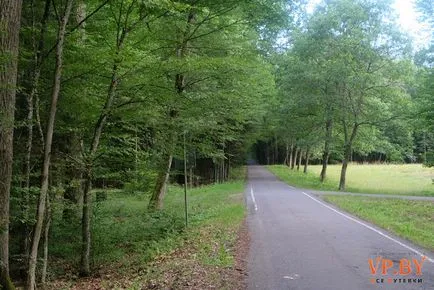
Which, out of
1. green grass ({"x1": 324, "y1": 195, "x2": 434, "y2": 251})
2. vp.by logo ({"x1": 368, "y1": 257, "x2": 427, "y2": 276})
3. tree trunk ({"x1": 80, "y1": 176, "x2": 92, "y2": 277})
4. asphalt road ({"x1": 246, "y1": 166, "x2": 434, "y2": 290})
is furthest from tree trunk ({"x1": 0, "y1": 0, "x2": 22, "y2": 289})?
green grass ({"x1": 324, "y1": 195, "x2": 434, "y2": 251})

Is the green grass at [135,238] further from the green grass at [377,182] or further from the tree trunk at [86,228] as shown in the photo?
the green grass at [377,182]

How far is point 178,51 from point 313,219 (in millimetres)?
7234

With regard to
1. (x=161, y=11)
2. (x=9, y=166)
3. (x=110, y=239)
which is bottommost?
(x=110, y=239)

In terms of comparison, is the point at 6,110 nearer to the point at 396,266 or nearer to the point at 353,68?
the point at 396,266

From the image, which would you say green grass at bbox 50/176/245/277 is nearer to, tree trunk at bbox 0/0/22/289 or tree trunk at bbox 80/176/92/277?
tree trunk at bbox 80/176/92/277

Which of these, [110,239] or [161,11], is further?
[110,239]

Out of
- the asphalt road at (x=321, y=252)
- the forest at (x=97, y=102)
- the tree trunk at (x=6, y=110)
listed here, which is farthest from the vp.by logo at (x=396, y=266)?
the tree trunk at (x=6, y=110)

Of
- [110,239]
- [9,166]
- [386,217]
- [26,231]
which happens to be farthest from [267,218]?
[9,166]

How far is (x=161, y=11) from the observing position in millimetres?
9547

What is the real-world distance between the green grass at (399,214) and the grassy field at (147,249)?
15.4 feet

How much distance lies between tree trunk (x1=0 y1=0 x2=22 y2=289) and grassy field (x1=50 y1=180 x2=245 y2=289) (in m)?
2.00

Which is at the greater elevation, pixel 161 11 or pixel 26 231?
pixel 161 11

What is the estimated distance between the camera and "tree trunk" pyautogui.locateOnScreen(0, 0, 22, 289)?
7.08 m

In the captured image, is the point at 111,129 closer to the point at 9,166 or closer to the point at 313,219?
the point at 9,166
